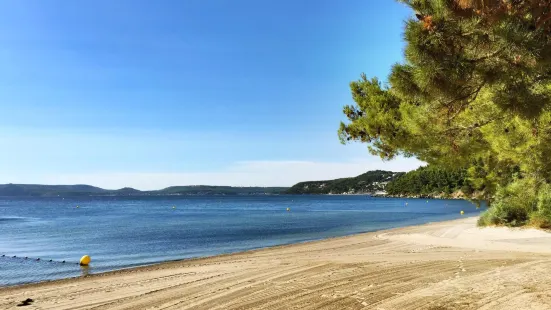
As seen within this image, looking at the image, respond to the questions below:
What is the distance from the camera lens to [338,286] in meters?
8.66

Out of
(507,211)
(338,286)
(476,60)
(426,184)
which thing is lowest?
(338,286)

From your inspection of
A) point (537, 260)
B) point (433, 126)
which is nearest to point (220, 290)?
point (433, 126)

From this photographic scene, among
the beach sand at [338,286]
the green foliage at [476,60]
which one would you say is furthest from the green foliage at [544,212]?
the green foliage at [476,60]

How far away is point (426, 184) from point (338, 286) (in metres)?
145

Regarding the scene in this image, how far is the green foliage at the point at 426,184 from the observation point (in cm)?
12412

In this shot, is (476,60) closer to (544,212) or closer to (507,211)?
(544,212)

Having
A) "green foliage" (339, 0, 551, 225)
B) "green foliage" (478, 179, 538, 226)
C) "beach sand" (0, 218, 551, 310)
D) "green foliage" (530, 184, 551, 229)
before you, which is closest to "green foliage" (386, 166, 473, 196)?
"green foliage" (478, 179, 538, 226)

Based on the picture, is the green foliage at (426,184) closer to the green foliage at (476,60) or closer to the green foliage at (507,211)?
the green foliage at (507,211)

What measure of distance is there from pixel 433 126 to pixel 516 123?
6.64 ft

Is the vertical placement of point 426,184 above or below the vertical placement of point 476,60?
above

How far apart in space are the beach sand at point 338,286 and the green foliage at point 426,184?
10775cm

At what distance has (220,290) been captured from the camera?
8.87 metres

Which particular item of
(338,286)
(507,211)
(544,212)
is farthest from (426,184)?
(338,286)

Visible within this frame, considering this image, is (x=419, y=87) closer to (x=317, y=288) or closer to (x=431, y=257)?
(x=317, y=288)
